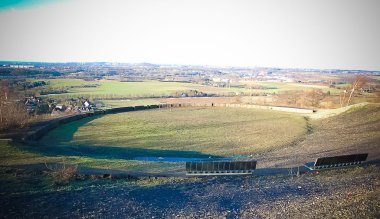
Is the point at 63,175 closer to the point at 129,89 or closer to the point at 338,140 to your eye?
the point at 338,140

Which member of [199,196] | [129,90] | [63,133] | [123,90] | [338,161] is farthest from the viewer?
[129,90]

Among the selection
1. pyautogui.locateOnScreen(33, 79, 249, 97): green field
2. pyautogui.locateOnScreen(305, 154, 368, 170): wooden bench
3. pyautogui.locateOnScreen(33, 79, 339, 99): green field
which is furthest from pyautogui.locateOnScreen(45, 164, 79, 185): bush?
pyautogui.locateOnScreen(33, 79, 249, 97): green field

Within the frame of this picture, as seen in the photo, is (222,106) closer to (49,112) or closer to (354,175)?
(49,112)

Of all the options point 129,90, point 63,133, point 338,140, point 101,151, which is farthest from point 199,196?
point 129,90

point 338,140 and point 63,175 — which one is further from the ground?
point 63,175

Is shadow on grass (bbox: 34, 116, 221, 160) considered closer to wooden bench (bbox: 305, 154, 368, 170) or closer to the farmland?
wooden bench (bbox: 305, 154, 368, 170)

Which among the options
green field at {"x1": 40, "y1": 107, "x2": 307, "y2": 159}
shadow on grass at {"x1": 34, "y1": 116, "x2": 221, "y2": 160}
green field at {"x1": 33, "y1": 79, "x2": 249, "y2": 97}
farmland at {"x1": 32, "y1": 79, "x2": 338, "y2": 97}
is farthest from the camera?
farmland at {"x1": 32, "y1": 79, "x2": 338, "y2": 97}

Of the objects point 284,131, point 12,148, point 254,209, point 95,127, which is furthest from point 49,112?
point 254,209
